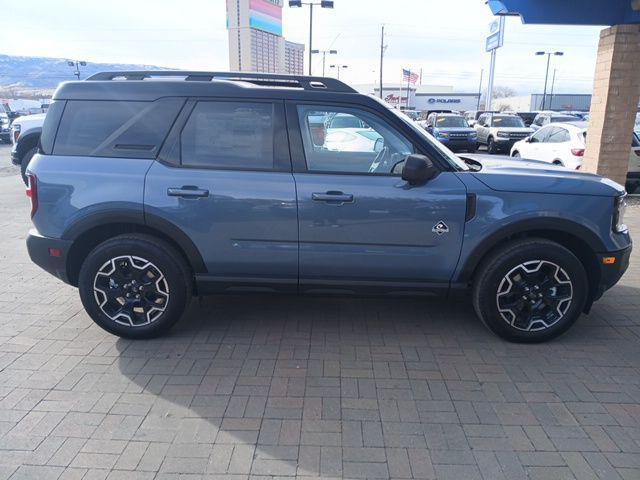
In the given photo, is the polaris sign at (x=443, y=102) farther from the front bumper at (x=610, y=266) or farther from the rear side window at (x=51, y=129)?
the rear side window at (x=51, y=129)

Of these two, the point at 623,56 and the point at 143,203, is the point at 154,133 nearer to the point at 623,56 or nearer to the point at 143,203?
the point at 143,203

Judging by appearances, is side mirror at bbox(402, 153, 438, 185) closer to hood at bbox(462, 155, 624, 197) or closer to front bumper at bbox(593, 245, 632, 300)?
hood at bbox(462, 155, 624, 197)

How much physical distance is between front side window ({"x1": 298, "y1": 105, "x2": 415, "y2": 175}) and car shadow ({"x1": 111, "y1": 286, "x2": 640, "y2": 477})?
1367mm

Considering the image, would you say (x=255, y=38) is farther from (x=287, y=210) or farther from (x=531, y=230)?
(x=531, y=230)

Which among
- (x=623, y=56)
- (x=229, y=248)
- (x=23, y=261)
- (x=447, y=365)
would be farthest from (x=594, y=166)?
(x=23, y=261)

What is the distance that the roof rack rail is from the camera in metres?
3.87

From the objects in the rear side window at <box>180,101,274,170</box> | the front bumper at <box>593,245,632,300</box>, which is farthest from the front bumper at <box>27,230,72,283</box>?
the front bumper at <box>593,245,632,300</box>

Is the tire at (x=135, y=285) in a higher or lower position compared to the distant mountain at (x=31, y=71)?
lower

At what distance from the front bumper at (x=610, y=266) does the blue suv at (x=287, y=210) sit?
0.03 ft

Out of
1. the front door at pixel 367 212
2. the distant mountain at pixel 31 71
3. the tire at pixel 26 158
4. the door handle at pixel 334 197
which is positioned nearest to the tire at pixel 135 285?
the front door at pixel 367 212

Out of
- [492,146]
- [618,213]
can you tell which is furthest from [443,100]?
[618,213]

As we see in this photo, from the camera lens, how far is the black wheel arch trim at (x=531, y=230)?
369 cm

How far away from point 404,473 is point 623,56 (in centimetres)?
831

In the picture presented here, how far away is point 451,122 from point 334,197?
20.1m
